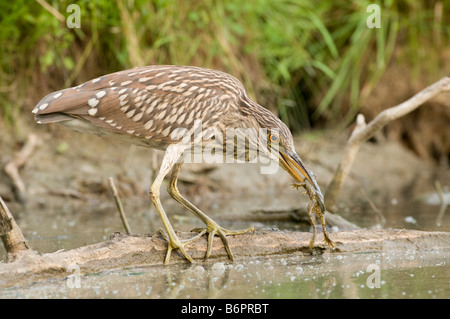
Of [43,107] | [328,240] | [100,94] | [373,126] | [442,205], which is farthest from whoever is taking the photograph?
[442,205]

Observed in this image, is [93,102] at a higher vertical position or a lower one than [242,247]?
higher

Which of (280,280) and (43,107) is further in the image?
(43,107)

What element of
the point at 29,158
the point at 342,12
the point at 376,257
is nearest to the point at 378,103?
the point at 342,12

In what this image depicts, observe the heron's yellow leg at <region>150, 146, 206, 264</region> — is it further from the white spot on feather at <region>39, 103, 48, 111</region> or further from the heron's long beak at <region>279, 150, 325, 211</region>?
the white spot on feather at <region>39, 103, 48, 111</region>

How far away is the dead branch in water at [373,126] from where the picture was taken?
19.9 feet

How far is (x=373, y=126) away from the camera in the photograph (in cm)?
615

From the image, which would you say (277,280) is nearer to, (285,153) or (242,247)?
(242,247)

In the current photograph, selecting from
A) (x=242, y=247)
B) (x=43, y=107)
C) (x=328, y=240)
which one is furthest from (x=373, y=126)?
(x=43, y=107)

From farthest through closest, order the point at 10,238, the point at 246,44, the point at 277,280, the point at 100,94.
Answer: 1. the point at 246,44
2. the point at 100,94
3. the point at 277,280
4. the point at 10,238

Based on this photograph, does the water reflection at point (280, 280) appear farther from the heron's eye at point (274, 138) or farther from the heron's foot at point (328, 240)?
the heron's eye at point (274, 138)

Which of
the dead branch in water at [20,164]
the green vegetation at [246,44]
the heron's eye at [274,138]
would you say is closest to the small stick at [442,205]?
the heron's eye at [274,138]

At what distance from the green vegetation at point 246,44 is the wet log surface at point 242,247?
3.75m

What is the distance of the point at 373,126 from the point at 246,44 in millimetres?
4501

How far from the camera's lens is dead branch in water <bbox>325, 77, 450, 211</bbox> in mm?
6074
